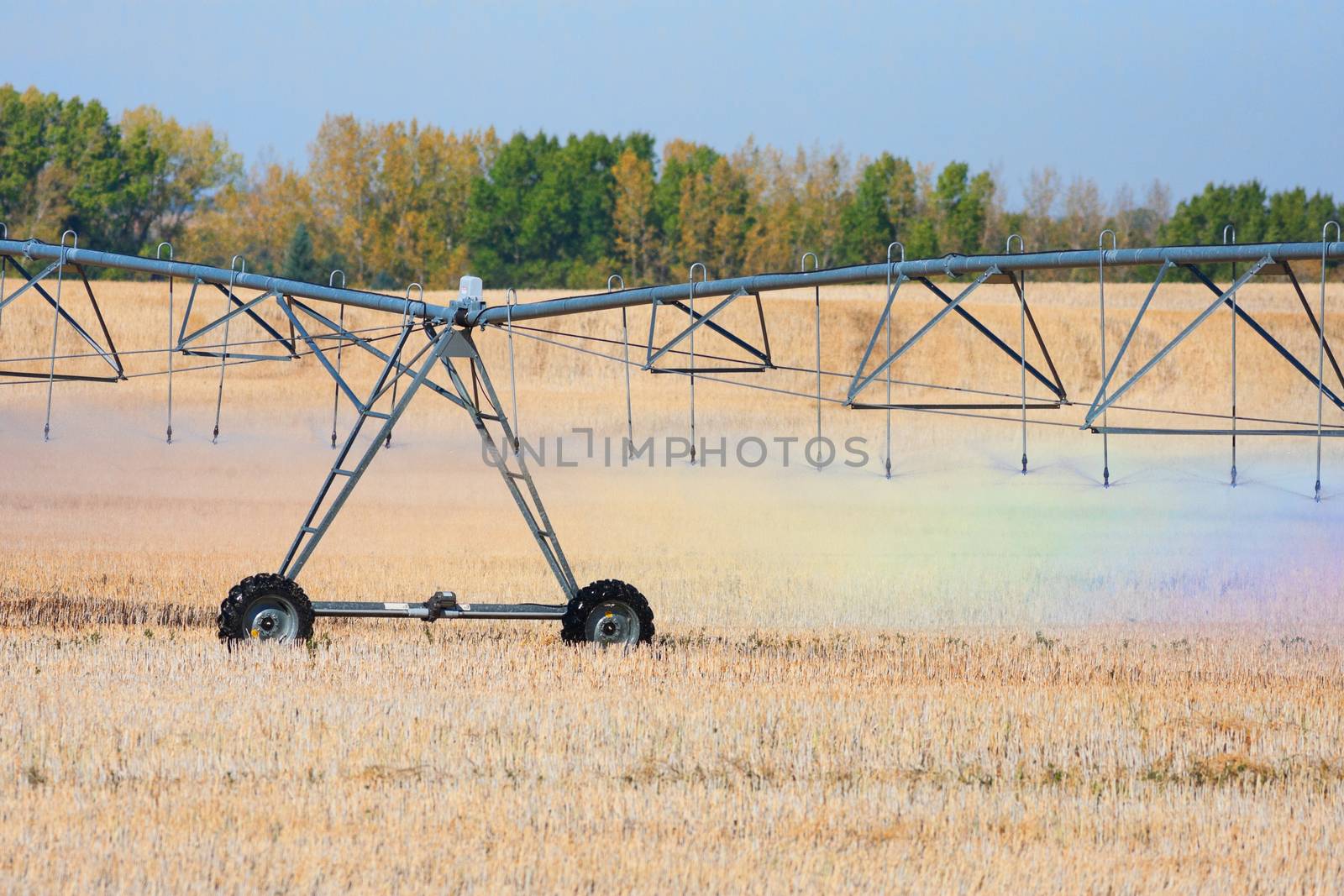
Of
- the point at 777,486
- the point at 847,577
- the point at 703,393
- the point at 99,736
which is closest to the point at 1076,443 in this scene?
the point at 777,486

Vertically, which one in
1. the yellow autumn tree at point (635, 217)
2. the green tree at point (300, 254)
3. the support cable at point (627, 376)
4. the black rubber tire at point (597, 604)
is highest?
the yellow autumn tree at point (635, 217)

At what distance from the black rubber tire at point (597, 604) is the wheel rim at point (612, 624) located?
1.6 inches

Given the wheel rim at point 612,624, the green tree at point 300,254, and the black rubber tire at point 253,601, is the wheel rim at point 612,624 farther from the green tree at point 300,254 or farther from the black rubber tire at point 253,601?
the green tree at point 300,254

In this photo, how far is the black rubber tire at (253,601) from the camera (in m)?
14.7

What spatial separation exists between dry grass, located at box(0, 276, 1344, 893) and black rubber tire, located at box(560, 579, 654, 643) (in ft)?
1.31

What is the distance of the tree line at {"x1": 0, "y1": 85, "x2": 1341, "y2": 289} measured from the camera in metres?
83.6

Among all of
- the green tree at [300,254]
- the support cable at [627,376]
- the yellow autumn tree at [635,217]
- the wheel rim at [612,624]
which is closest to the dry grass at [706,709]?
the wheel rim at [612,624]

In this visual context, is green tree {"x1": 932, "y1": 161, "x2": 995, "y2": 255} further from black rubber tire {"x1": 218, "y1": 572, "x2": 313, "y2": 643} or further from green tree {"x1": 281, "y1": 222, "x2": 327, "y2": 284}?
black rubber tire {"x1": 218, "y1": 572, "x2": 313, "y2": 643}

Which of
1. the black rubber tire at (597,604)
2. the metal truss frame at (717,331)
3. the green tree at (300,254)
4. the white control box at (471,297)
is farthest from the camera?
the green tree at (300,254)

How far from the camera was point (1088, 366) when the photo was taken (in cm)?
5422

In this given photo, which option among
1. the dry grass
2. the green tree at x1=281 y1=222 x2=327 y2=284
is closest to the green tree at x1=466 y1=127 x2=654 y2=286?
the green tree at x1=281 y1=222 x2=327 y2=284

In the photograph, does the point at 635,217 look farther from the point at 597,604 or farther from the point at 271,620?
the point at 271,620

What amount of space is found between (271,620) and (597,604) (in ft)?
9.91

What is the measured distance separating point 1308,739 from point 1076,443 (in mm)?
29221
